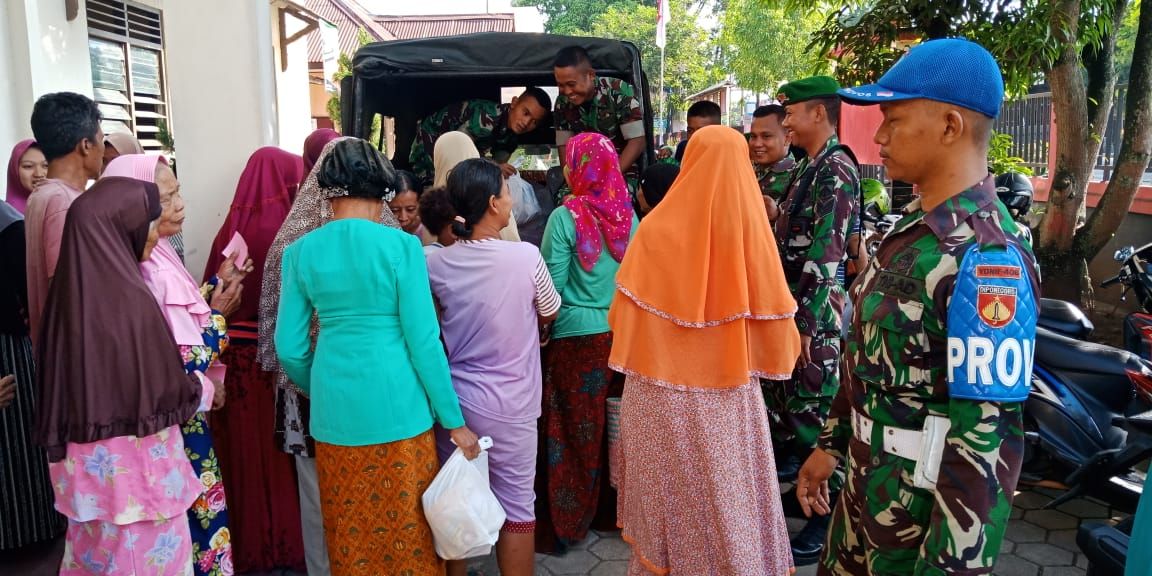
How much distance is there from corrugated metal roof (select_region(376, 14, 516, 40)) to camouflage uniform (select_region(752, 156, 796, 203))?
2825 centimetres

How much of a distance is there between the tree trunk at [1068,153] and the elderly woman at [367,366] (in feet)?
16.4

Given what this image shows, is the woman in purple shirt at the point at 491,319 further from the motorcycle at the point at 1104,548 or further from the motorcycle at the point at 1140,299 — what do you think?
the motorcycle at the point at 1140,299

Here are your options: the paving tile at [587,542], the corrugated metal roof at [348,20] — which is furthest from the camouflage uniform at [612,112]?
the corrugated metal roof at [348,20]

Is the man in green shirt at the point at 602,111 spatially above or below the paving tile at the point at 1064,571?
above

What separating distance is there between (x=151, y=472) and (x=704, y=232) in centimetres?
180

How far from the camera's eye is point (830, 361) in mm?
3582

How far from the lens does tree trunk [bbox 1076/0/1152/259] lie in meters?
5.84

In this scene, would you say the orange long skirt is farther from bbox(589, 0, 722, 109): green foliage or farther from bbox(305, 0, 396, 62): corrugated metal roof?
bbox(589, 0, 722, 109): green foliage

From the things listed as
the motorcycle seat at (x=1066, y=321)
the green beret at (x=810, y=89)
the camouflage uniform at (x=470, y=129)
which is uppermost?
the green beret at (x=810, y=89)

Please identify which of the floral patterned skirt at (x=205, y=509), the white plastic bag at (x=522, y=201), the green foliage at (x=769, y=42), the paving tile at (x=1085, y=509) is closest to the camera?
the floral patterned skirt at (x=205, y=509)

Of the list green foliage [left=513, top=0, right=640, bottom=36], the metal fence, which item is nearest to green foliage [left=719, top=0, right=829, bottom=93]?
the metal fence

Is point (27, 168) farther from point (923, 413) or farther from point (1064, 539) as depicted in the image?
point (1064, 539)

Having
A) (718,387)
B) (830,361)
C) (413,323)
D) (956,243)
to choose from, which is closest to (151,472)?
(413,323)

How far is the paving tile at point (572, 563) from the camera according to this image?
343 cm
